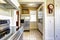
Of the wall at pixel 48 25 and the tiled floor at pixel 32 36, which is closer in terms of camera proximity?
the wall at pixel 48 25

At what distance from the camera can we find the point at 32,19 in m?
11.2

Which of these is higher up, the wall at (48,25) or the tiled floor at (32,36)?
the wall at (48,25)

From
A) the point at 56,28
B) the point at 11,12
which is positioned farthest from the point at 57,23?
the point at 11,12

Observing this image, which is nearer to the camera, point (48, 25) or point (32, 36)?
point (48, 25)

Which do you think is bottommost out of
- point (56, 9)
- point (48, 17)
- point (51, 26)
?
point (51, 26)

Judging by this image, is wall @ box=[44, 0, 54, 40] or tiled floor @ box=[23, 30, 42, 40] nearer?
wall @ box=[44, 0, 54, 40]

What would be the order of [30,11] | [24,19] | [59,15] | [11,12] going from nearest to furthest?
[11,12] → [59,15] → [24,19] → [30,11]

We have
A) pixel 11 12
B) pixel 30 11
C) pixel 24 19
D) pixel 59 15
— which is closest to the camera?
pixel 11 12

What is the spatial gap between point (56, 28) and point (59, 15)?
61cm

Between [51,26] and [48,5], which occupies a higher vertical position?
[48,5]

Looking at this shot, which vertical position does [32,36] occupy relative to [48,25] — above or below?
below

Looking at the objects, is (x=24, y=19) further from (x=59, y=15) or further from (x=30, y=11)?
(x=59, y=15)

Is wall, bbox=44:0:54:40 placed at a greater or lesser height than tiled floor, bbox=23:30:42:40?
greater

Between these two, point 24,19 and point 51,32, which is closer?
point 51,32
